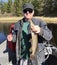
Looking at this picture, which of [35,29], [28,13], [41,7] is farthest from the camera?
[41,7]

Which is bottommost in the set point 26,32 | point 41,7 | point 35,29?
point 41,7

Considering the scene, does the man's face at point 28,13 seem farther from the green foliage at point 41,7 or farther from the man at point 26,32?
the green foliage at point 41,7

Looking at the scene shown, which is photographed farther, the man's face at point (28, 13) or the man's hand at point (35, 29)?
the man's face at point (28, 13)

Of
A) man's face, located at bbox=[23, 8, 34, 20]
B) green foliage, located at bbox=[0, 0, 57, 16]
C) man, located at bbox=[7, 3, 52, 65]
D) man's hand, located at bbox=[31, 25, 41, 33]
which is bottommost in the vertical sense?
green foliage, located at bbox=[0, 0, 57, 16]

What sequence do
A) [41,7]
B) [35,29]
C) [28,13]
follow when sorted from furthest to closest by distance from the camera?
1. [41,7]
2. [28,13]
3. [35,29]

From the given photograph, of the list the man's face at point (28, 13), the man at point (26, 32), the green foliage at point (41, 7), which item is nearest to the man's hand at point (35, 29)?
the man at point (26, 32)

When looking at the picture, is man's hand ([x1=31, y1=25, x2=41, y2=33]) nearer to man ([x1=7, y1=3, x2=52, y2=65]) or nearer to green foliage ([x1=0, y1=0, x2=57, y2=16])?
man ([x1=7, y1=3, x2=52, y2=65])

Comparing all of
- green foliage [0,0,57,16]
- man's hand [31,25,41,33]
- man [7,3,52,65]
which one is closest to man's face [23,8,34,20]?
man [7,3,52,65]

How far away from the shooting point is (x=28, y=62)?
159 inches

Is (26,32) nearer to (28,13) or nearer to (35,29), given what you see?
(28,13)

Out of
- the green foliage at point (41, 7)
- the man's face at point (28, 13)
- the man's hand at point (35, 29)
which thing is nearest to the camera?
the man's hand at point (35, 29)

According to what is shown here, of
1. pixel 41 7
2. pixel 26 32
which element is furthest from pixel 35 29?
pixel 41 7

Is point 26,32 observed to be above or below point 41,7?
above

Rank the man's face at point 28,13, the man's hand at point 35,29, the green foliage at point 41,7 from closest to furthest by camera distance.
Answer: the man's hand at point 35,29, the man's face at point 28,13, the green foliage at point 41,7
